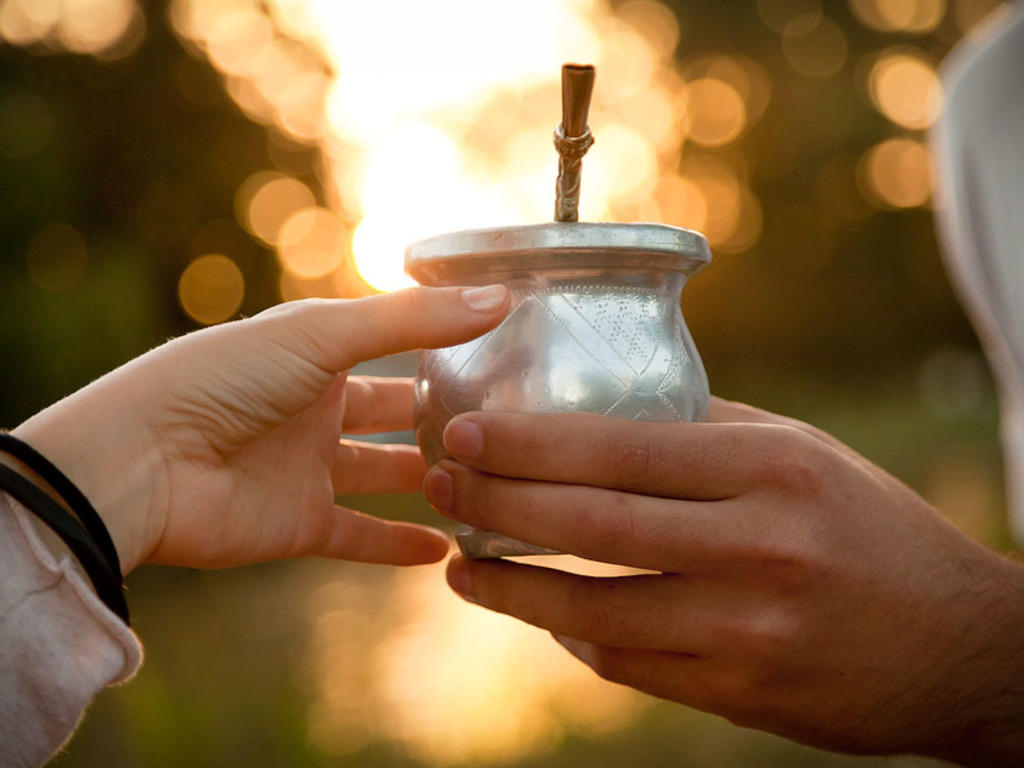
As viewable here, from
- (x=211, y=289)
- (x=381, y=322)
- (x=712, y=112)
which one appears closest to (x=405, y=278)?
(x=381, y=322)

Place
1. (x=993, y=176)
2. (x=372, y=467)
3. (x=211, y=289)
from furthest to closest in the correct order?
(x=211, y=289)
(x=993, y=176)
(x=372, y=467)

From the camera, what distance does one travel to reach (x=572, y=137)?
1.55 metres

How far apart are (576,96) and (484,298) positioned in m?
0.32

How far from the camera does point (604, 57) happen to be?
11.7 meters

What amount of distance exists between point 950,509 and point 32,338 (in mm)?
6412

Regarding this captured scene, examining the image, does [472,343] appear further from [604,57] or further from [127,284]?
[604,57]

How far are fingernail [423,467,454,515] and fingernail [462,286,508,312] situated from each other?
248 millimetres

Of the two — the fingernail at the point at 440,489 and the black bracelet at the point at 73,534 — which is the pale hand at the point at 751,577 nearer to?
the fingernail at the point at 440,489

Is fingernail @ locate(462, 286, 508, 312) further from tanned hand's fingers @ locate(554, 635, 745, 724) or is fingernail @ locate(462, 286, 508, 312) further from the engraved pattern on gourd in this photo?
tanned hand's fingers @ locate(554, 635, 745, 724)

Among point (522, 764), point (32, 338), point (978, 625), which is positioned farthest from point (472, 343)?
point (32, 338)

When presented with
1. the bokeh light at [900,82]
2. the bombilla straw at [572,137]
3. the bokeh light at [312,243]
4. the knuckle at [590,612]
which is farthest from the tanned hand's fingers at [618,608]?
the bokeh light at [900,82]

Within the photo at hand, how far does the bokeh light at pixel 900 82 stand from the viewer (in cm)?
1426

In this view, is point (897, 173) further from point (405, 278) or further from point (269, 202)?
point (405, 278)

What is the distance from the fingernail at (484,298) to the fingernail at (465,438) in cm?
16
